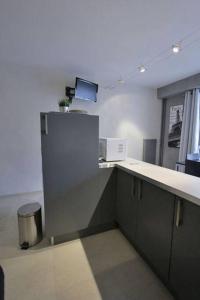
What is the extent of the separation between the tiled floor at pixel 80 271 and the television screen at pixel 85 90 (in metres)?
2.70

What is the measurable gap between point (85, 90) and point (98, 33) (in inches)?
58.1

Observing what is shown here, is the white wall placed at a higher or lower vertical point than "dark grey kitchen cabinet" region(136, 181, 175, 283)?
higher

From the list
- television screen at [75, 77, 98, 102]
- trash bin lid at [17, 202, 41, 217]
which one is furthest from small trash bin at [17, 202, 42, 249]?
television screen at [75, 77, 98, 102]

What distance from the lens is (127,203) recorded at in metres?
1.94

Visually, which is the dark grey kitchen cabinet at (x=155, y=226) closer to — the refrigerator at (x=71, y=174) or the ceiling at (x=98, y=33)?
the refrigerator at (x=71, y=174)

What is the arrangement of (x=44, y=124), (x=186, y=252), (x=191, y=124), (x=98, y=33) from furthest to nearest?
(x=191, y=124) < (x=98, y=33) < (x=44, y=124) < (x=186, y=252)

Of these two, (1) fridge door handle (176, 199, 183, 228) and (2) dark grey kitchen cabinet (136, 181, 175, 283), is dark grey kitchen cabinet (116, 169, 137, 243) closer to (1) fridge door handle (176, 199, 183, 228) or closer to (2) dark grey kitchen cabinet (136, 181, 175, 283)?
(2) dark grey kitchen cabinet (136, 181, 175, 283)

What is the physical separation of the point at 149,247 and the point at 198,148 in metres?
3.00

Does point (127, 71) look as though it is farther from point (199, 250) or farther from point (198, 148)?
point (199, 250)

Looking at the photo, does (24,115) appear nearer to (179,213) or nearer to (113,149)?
(113,149)

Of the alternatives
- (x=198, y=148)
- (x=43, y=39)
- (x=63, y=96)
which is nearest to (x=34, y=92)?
(x=63, y=96)

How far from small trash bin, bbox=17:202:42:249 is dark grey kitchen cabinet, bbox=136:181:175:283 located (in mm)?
1198

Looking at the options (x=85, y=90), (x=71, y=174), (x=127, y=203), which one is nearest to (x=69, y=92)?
(x=85, y=90)

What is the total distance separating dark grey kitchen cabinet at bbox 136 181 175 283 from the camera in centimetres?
135
